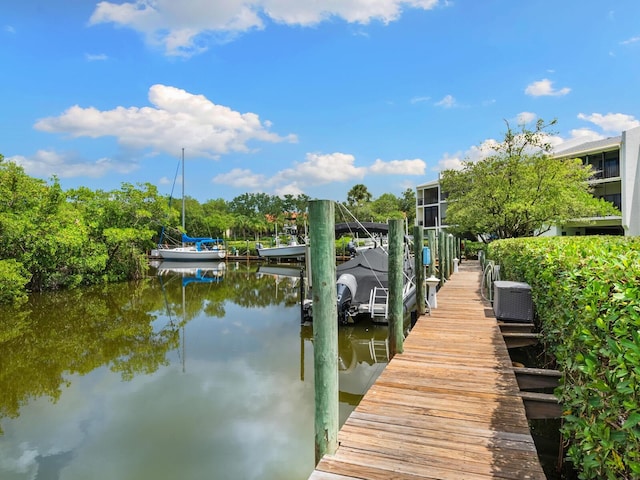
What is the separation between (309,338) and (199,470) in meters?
5.55

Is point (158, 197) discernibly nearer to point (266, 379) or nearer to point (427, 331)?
point (266, 379)

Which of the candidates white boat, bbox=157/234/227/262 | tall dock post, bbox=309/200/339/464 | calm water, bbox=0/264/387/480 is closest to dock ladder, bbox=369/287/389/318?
calm water, bbox=0/264/387/480

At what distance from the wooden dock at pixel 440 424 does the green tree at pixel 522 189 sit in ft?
45.2

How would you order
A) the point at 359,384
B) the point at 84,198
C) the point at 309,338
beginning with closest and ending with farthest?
Result: 1. the point at 359,384
2. the point at 309,338
3. the point at 84,198

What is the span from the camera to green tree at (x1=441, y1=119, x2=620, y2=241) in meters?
16.9

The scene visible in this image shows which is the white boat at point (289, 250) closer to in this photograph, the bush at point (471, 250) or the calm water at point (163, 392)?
A: the bush at point (471, 250)

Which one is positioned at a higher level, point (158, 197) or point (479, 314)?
point (158, 197)

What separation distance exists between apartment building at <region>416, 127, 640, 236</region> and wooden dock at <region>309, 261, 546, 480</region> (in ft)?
47.1

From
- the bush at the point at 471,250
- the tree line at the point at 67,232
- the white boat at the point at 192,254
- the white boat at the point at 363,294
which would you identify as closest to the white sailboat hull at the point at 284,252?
the white boat at the point at 192,254

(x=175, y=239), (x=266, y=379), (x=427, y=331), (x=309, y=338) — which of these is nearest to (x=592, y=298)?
(x=427, y=331)

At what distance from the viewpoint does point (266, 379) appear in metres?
Answer: 7.15

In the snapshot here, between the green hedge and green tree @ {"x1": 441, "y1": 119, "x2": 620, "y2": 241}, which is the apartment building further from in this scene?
the green hedge

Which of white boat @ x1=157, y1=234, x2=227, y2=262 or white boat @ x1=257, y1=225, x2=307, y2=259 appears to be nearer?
white boat @ x1=257, y1=225, x2=307, y2=259

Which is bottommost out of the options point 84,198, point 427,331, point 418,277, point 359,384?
point 359,384
